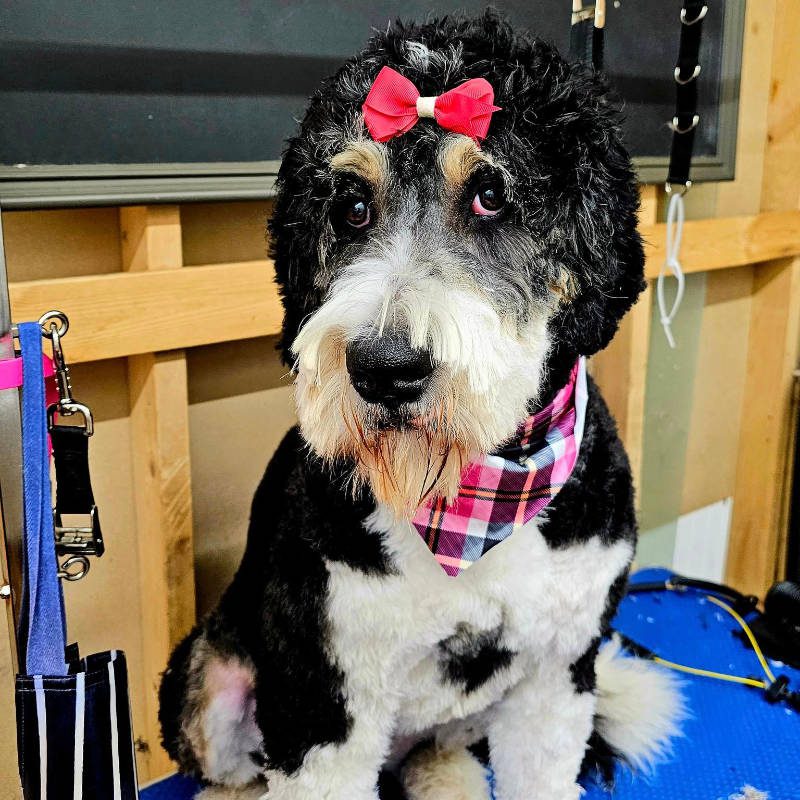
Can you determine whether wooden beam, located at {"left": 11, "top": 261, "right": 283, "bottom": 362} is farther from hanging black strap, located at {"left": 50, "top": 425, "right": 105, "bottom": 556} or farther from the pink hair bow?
the pink hair bow

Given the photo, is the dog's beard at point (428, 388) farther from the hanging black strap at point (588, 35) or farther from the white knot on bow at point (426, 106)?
the hanging black strap at point (588, 35)

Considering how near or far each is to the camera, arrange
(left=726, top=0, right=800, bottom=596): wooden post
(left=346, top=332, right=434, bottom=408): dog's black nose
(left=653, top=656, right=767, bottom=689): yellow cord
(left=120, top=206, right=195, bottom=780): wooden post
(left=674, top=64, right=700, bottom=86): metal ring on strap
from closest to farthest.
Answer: (left=346, top=332, right=434, bottom=408): dog's black nose → (left=120, top=206, right=195, bottom=780): wooden post → (left=674, top=64, right=700, bottom=86): metal ring on strap → (left=653, top=656, right=767, bottom=689): yellow cord → (left=726, top=0, right=800, bottom=596): wooden post

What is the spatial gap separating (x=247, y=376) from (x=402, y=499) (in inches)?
28.1

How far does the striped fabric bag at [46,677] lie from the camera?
763 mm

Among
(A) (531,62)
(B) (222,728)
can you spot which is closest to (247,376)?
(B) (222,728)

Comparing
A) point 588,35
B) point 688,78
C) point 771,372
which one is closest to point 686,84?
point 688,78

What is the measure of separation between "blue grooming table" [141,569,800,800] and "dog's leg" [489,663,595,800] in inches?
6.9

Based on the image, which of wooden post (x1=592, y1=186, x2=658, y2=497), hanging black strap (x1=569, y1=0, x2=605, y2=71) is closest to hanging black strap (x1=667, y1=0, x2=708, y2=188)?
hanging black strap (x1=569, y1=0, x2=605, y2=71)

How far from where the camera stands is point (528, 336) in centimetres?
87

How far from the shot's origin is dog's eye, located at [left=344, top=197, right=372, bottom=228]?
2.85 feet

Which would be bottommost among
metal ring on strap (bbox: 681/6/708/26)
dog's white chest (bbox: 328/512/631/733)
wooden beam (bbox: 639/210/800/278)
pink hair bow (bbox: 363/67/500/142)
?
dog's white chest (bbox: 328/512/631/733)

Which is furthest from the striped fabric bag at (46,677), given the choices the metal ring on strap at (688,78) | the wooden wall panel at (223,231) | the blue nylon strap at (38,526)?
the metal ring on strap at (688,78)

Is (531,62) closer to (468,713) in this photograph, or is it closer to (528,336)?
(528,336)

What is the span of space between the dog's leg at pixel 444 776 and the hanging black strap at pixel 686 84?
3.28ft
